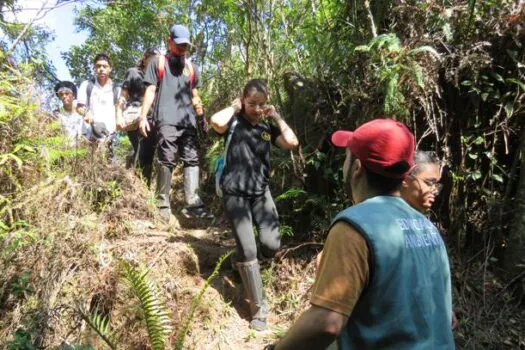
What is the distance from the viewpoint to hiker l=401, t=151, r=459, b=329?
130 inches

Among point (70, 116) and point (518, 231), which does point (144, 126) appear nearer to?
point (70, 116)

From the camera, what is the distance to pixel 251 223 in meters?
4.38

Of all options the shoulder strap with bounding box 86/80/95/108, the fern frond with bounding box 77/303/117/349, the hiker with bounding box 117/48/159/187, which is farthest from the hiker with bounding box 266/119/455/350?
the shoulder strap with bounding box 86/80/95/108

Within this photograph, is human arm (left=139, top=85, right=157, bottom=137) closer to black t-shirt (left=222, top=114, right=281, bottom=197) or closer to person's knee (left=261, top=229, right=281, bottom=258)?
black t-shirt (left=222, top=114, right=281, bottom=197)

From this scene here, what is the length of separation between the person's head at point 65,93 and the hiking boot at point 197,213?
267 centimetres

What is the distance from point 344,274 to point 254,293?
3037mm

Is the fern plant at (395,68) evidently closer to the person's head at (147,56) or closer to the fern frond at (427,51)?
the fern frond at (427,51)

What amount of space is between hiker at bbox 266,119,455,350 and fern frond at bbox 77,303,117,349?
8.15 feet

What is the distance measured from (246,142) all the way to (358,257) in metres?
3.06

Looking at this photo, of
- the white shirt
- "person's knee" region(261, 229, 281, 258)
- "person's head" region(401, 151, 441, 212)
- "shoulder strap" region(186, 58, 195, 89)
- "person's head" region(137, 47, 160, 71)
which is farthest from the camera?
the white shirt

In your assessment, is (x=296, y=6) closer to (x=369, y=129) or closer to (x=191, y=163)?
(x=191, y=163)

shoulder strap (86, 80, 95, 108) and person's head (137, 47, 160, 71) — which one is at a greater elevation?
person's head (137, 47, 160, 71)

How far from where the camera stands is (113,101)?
262 inches

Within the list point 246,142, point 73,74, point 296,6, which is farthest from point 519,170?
point 73,74
